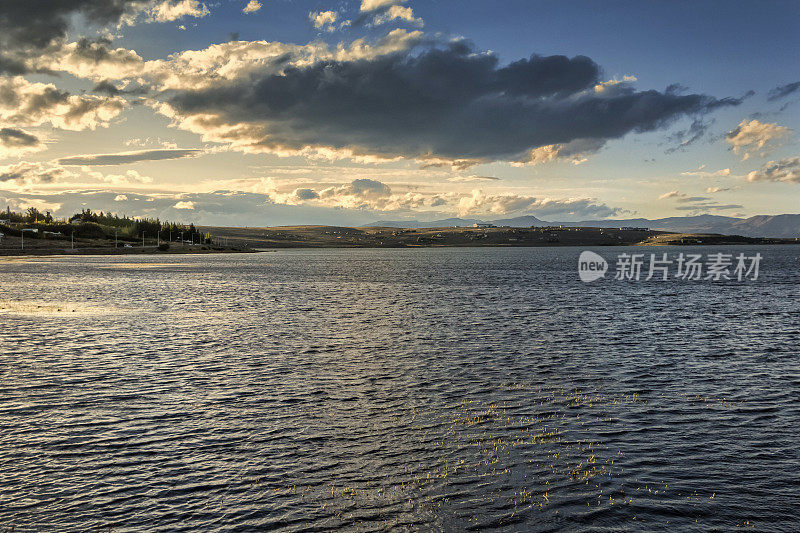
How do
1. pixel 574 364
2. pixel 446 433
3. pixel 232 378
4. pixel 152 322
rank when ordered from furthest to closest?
pixel 152 322
pixel 574 364
pixel 232 378
pixel 446 433

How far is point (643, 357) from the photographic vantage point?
132 ft

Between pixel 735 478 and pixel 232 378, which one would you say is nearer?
pixel 735 478

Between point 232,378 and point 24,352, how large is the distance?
1755 cm

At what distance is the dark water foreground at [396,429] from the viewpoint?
16.4 m

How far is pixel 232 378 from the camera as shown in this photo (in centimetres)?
3272

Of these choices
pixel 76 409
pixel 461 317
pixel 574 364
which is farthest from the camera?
pixel 461 317

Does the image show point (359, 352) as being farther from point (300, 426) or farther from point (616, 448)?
point (616, 448)

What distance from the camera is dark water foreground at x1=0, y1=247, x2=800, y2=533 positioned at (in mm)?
16438

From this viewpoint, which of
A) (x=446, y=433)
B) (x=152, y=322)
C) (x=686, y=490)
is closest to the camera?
(x=686, y=490)

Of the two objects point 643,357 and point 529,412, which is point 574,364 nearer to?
point 643,357

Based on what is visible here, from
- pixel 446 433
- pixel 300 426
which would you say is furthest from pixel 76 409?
pixel 446 433

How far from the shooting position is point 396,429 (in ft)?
77.4

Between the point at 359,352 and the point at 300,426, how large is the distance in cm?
1747

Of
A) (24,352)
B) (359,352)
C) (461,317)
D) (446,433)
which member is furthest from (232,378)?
(461,317)
